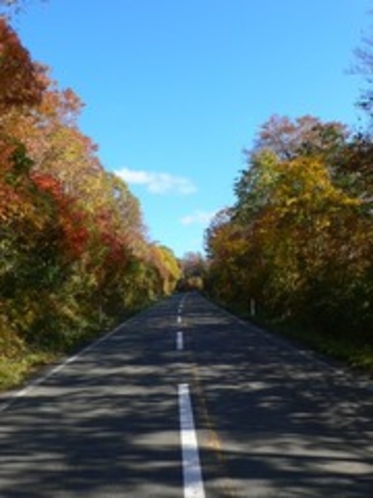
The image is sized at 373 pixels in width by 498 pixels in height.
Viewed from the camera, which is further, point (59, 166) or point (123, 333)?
point (59, 166)

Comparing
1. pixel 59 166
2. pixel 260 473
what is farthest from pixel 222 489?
pixel 59 166

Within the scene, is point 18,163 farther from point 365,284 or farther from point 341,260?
point 341,260

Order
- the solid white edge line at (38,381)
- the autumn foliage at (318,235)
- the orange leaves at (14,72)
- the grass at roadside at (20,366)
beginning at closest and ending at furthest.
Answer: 1. the solid white edge line at (38,381)
2. the grass at roadside at (20,366)
3. the orange leaves at (14,72)
4. the autumn foliage at (318,235)

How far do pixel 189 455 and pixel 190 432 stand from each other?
1126 mm

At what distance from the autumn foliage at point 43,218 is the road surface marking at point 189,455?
6038 mm

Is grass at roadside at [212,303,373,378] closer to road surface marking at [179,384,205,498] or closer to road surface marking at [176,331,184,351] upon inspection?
road surface marking at [176,331,184,351]

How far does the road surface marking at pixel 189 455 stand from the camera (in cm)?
616

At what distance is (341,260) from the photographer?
89.4ft

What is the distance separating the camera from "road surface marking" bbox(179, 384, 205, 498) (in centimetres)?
616

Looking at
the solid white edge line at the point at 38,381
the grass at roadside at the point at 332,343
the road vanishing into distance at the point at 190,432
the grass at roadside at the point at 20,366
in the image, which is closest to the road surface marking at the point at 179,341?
the solid white edge line at the point at 38,381

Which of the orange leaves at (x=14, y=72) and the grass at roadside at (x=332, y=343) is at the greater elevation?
the orange leaves at (x=14, y=72)

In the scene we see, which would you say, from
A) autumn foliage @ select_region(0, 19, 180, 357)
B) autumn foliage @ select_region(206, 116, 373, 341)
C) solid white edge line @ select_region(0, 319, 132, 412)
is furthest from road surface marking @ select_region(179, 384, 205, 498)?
autumn foliage @ select_region(206, 116, 373, 341)

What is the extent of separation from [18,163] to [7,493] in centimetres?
1215

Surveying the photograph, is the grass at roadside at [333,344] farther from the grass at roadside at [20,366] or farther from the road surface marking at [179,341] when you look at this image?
the grass at roadside at [20,366]
